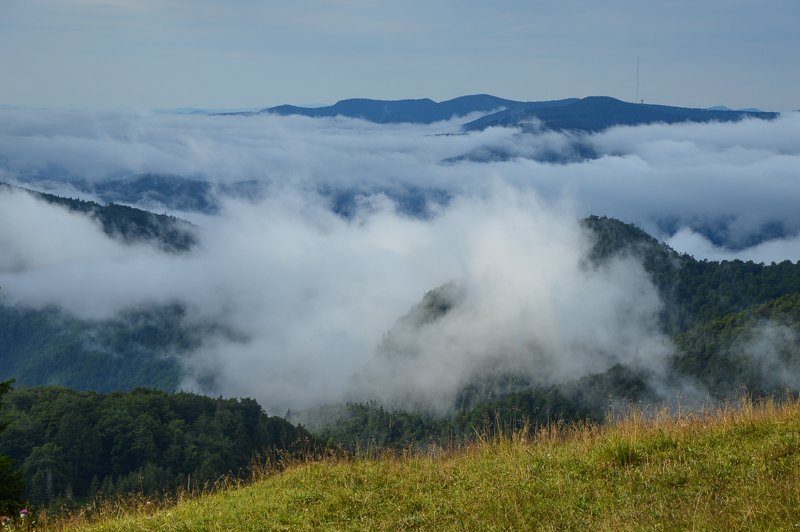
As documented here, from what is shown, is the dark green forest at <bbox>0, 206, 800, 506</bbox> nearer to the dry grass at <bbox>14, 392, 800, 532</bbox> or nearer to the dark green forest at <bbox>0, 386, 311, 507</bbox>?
the dark green forest at <bbox>0, 386, 311, 507</bbox>

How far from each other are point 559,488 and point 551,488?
0.32 ft

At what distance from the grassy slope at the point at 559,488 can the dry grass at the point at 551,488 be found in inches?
0.7

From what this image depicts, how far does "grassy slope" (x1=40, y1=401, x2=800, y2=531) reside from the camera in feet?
18.6

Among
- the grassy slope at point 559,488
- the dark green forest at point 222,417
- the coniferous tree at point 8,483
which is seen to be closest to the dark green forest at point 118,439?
the dark green forest at point 222,417

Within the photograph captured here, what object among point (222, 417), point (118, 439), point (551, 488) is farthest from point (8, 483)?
point (222, 417)

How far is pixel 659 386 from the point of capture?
97250 mm

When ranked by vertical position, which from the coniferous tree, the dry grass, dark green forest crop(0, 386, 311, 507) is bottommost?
dark green forest crop(0, 386, 311, 507)

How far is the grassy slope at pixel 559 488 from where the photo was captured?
568cm

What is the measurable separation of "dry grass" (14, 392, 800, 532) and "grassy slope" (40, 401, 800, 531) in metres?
0.02

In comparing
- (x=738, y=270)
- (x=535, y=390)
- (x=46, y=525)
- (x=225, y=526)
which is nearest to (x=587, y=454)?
(x=225, y=526)

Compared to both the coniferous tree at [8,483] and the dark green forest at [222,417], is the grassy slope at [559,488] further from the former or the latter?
the dark green forest at [222,417]

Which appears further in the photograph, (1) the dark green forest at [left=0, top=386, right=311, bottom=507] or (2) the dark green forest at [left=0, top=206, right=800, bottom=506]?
(2) the dark green forest at [left=0, top=206, right=800, bottom=506]

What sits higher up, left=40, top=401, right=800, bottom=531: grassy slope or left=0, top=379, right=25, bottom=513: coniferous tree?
left=40, top=401, right=800, bottom=531: grassy slope

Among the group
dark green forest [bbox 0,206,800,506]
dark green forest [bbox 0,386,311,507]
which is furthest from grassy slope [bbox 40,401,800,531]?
dark green forest [bbox 0,386,311,507]
